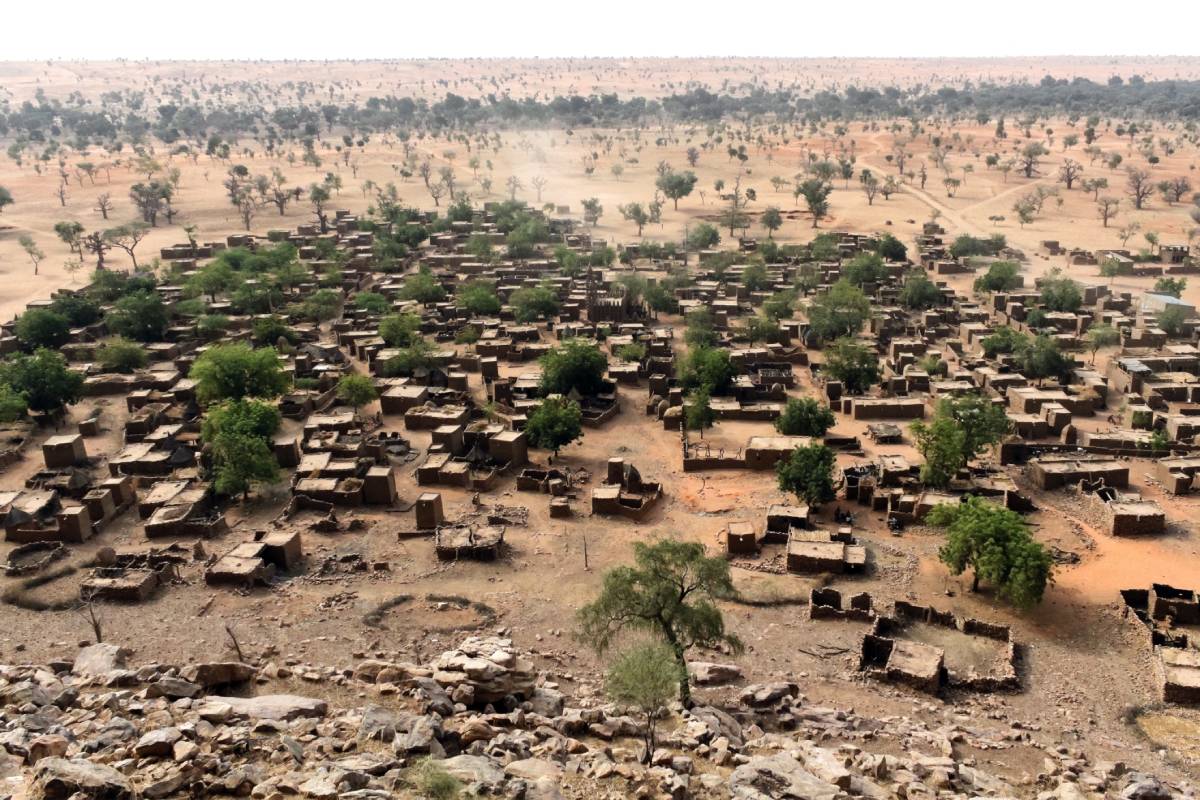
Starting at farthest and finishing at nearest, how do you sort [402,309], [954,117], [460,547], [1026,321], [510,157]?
[954,117] < [510,157] < [402,309] < [1026,321] < [460,547]

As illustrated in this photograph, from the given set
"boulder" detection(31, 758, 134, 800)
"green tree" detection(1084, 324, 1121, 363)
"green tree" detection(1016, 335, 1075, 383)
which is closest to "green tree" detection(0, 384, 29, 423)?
"boulder" detection(31, 758, 134, 800)

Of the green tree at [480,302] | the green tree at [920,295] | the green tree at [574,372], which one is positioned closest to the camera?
the green tree at [574,372]

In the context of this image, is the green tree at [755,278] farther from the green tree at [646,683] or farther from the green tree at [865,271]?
the green tree at [646,683]

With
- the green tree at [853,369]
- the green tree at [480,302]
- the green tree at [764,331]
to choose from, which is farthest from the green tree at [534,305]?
the green tree at [853,369]

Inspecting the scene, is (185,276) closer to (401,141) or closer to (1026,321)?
(1026,321)

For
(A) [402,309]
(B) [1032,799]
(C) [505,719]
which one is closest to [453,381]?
(A) [402,309]
